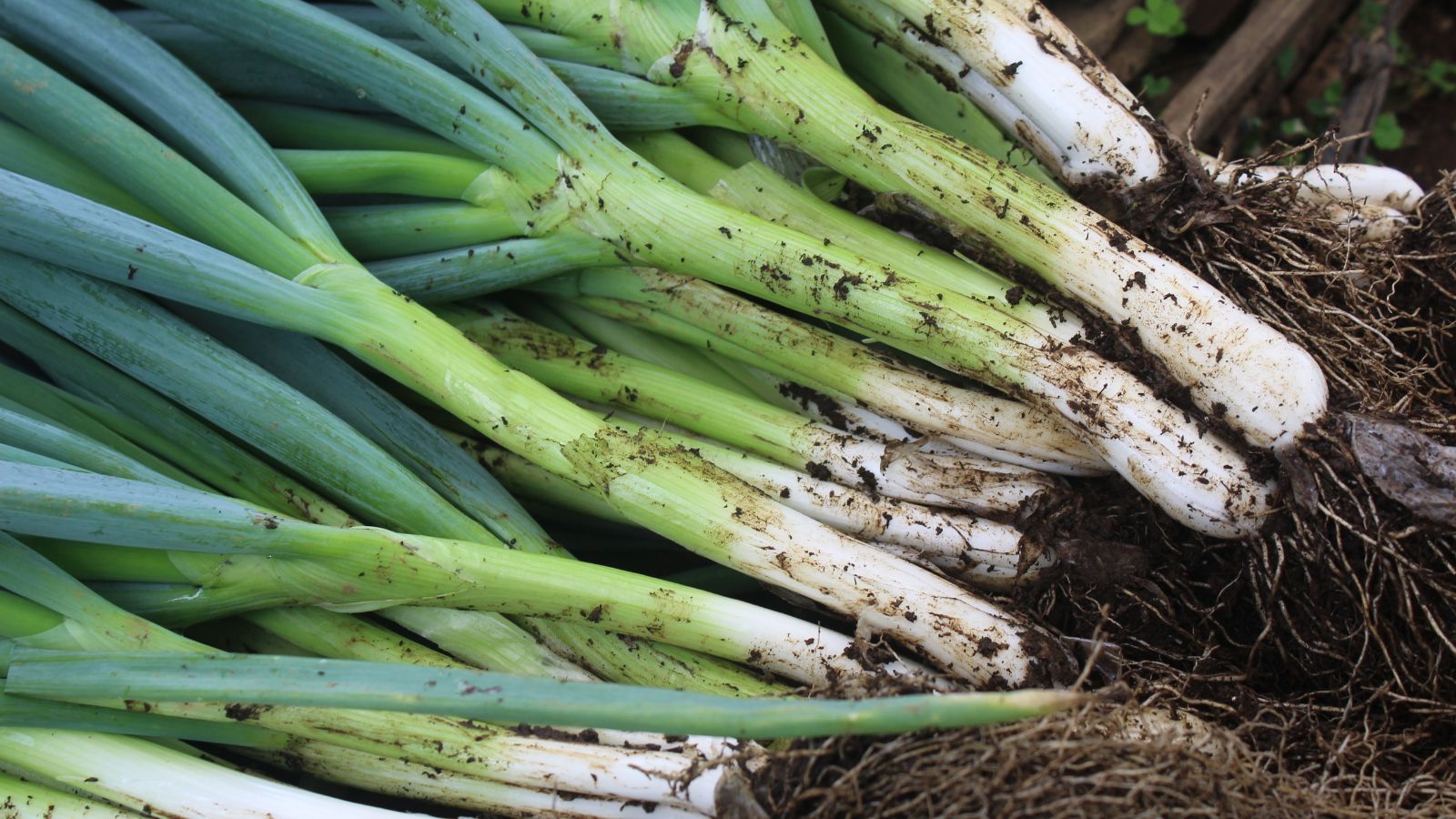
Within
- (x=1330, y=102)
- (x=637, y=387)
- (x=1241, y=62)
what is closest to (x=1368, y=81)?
(x=1330, y=102)

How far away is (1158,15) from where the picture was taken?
274cm

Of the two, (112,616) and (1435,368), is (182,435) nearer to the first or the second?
(112,616)

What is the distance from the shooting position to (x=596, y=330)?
1.98m

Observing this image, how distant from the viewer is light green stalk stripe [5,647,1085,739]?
1.13 meters

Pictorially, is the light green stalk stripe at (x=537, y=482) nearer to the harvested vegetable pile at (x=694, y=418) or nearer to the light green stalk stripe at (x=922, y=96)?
the harvested vegetable pile at (x=694, y=418)

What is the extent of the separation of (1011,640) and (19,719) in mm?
1335

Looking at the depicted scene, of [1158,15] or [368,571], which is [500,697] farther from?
[1158,15]

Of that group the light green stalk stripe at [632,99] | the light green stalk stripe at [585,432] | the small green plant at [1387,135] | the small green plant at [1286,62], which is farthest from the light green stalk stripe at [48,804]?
the small green plant at [1387,135]

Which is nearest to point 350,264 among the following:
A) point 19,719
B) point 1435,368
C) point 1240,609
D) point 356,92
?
point 356,92

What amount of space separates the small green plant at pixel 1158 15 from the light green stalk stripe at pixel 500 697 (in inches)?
82.5

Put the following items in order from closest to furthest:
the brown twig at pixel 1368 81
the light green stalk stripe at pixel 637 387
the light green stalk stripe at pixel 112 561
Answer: the light green stalk stripe at pixel 112 561 → the light green stalk stripe at pixel 637 387 → the brown twig at pixel 1368 81

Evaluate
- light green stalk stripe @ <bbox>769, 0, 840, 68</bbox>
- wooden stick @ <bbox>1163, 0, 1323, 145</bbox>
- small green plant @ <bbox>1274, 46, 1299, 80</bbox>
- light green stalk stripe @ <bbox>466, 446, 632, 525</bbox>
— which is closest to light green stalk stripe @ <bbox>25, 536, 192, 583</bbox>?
light green stalk stripe @ <bbox>466, 446, 632, 525</bbox>

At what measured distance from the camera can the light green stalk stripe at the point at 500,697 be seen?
3.71ft

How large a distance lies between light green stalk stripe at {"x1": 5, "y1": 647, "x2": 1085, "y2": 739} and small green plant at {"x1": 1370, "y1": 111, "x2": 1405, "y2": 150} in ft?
8.10
